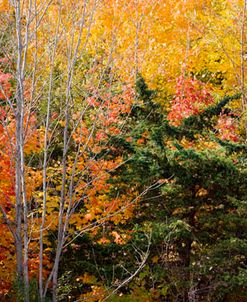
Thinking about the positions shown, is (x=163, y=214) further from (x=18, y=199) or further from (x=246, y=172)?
(x=18, y=199)

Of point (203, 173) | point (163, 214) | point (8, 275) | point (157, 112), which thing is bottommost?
point (8, 275)

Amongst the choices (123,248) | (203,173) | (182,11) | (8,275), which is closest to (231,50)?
(182,11)

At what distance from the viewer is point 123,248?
8.66 meters

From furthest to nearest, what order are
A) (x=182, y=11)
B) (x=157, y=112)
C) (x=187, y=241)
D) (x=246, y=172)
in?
(x=182, y=11) → (x=157, y=112) → (x=187, y=241) → (x=246, y=172)

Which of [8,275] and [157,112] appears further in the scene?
[157,112]

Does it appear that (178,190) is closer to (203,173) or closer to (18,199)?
(203,173)

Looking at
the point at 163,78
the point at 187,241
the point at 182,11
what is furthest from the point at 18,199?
the point at 182,11

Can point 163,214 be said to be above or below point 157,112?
below

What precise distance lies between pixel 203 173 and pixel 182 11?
7.02 metres

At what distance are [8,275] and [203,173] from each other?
3.60m

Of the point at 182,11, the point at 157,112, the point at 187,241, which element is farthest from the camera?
the point at 182,11

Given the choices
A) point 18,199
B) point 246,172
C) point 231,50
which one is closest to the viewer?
point 18,199

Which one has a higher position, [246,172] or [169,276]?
[246,172]

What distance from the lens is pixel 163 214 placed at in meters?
8.63
